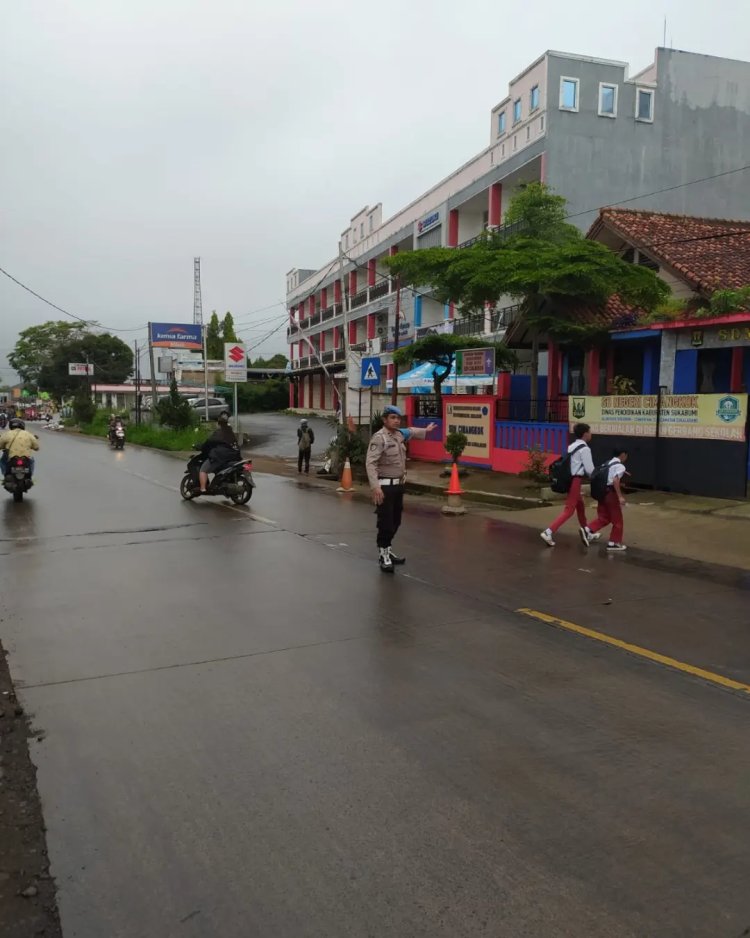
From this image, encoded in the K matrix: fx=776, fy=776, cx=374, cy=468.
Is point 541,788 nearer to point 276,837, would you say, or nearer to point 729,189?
point 276,837

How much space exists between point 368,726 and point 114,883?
1701 millimetres

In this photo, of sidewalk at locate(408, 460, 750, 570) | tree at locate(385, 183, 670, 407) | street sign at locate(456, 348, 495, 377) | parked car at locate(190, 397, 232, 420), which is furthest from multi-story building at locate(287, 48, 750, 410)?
parked car at locate(190, 397, 232, 420)

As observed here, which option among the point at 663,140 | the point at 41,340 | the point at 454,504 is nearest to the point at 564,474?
the point at 454,504

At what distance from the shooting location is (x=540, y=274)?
56.3ft

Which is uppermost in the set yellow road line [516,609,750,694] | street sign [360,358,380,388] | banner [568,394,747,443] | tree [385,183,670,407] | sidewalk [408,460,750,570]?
tree [385,183,670,407]

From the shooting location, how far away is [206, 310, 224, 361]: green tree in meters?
89.0

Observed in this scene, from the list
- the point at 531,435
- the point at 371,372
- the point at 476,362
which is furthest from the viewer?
the point at 371,372

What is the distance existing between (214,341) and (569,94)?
221 feet

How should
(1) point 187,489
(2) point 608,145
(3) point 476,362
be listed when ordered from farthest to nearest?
(2) point 608,145, (3) point 476,362, (1) point 187,489

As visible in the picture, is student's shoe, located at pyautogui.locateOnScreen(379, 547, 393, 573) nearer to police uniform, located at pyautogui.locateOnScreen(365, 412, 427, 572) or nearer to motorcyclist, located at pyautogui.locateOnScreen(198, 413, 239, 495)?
police uniform, located at pyautogui.locateOnScreen(365, 412, 427, 572)

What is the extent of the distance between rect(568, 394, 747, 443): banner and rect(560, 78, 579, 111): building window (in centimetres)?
1694

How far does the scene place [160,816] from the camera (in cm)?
341

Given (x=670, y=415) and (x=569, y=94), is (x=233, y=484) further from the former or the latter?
(x=569, y=94)

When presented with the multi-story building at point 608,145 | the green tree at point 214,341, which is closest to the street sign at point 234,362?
the multi-story building at point 608,145
